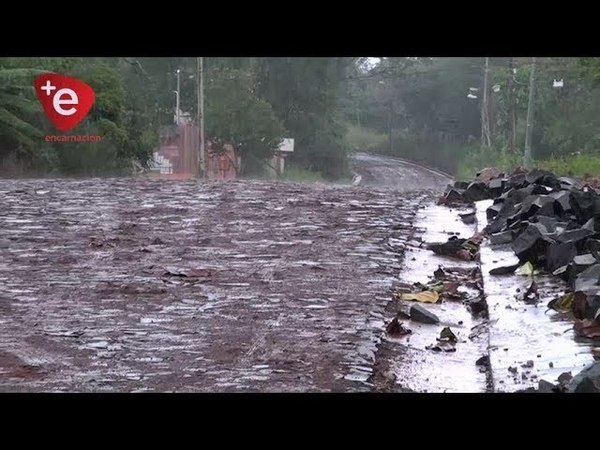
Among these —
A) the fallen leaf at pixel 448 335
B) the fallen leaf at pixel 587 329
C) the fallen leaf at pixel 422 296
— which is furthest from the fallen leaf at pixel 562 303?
the fallen leaf at pixel 422 296

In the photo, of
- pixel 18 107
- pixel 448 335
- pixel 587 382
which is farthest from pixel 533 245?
pixel 18 107

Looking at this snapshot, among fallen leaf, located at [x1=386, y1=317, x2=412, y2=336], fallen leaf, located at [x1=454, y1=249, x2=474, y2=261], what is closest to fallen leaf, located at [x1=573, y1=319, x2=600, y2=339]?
fallen leaf, located at [x1=386, y1=317, x2=412, y2=336]

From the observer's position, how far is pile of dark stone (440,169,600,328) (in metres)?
6.75

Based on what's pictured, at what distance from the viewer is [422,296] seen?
7977mm

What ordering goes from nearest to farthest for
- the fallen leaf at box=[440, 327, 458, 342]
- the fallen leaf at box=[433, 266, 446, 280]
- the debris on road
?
the fallen leaf at box=[440, 327, 458, 342], the debris on road, the fallen leaf at box=[433, 266, 446, 280]

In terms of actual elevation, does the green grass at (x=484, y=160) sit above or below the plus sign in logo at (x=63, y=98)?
below

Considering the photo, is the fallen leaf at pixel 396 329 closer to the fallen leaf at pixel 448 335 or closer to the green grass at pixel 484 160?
the fallen leaf at pixel 448 335

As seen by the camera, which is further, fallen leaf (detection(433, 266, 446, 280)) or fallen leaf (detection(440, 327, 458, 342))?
fallen leaf (detection(433, 266, 446, 280))

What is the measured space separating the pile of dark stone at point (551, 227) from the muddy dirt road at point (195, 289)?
1151mm

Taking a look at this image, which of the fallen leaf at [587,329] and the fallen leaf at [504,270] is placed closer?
the fallen leaf at [587,329]

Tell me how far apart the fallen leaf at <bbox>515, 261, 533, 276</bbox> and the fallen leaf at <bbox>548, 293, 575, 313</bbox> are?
1.06 metres

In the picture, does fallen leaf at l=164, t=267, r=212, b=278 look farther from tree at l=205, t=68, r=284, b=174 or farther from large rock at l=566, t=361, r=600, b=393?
tree at l=205, t=68, r=284, b=174

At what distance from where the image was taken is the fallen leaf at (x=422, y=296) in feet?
26.0
